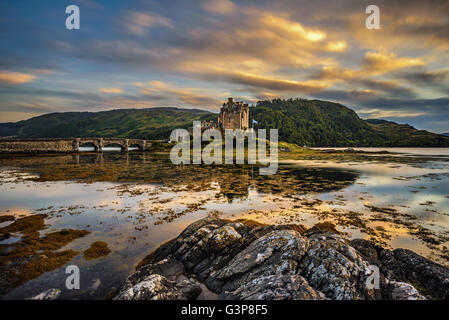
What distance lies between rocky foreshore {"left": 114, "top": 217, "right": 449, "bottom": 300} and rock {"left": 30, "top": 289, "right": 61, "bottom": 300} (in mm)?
3070

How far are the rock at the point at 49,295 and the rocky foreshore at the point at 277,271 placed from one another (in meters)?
3.07

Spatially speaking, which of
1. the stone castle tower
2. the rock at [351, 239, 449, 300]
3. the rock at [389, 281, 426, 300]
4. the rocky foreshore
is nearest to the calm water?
the rocky foreshore

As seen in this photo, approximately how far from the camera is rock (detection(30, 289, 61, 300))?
32.5 feet

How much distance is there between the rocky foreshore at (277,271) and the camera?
8945mm

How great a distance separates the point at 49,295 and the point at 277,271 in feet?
35.4

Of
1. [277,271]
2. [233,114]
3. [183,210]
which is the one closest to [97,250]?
[183,210]

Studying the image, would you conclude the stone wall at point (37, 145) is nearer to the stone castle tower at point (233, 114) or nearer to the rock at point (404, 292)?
the stone castle tower at point (233, 114)

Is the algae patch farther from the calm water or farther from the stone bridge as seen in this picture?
the stone bridge

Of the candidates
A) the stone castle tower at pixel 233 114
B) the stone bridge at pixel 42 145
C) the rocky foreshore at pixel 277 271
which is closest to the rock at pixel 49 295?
the rocky foreshore at pixel 277 271

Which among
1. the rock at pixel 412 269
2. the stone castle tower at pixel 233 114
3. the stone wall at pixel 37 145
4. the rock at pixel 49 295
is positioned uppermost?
the stone castle tower at pixel 233 114

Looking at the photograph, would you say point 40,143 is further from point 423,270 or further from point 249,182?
point 423,270

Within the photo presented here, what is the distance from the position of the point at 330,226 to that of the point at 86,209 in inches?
1004
